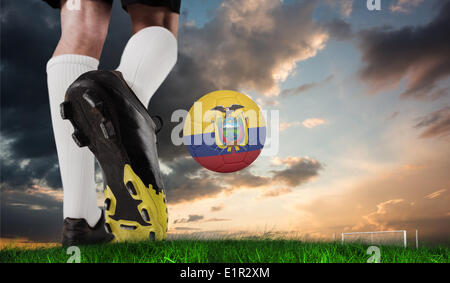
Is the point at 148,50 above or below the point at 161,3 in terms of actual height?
below

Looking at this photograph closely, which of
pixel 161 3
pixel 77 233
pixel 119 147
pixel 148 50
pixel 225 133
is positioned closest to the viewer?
pixel 119 147

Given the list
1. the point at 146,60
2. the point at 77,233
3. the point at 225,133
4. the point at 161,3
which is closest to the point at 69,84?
the point at 146,60

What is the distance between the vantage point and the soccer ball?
3.93 metres

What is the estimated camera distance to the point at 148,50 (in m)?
2.40

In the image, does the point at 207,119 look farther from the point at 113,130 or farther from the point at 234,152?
the point at 113,130

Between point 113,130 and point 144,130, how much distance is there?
216 millimetres

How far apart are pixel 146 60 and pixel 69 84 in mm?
587

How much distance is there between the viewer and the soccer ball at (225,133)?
393cm

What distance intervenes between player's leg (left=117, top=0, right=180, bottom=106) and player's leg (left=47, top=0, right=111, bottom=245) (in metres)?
0.27

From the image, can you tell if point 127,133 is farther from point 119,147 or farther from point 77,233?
point 77,233

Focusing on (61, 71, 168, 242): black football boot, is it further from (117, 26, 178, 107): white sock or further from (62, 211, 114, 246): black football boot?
(62, 211, 114, 246): black football boot

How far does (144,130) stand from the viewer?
7.66 ft

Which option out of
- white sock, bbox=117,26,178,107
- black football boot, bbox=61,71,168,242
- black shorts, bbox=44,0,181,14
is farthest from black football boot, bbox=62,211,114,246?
black shorts, bbox=44,0,181,14
